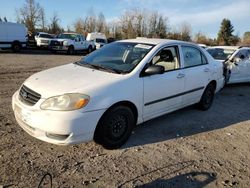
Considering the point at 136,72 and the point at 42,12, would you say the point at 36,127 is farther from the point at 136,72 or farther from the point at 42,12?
the point at 42,12

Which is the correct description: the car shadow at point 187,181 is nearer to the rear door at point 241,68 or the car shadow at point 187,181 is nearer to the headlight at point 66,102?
the headlight at point 66,102

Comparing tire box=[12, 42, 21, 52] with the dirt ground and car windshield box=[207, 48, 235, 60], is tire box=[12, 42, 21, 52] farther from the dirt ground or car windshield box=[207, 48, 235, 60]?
the dirt ground

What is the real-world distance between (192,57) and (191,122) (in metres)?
1.36

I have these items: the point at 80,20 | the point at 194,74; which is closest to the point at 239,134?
the point at 194,74

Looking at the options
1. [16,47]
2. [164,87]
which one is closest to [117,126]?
[164,87]

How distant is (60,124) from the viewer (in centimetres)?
349

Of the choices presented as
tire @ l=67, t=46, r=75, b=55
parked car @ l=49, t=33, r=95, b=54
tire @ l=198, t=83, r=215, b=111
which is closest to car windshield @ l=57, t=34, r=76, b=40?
parked car @ l=49, t=33, r=95, b=54

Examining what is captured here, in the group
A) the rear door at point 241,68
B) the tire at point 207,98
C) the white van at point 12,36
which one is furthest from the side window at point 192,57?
the white van at point 12,36

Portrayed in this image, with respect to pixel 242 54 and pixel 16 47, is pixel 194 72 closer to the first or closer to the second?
pixel 242 54

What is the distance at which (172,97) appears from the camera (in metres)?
5.05

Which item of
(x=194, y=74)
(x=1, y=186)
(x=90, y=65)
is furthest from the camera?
(x=194, y=74)

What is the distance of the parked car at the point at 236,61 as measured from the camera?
9234 millimetres

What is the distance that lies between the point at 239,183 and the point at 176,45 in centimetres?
282

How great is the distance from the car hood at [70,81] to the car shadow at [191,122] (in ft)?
3.68
